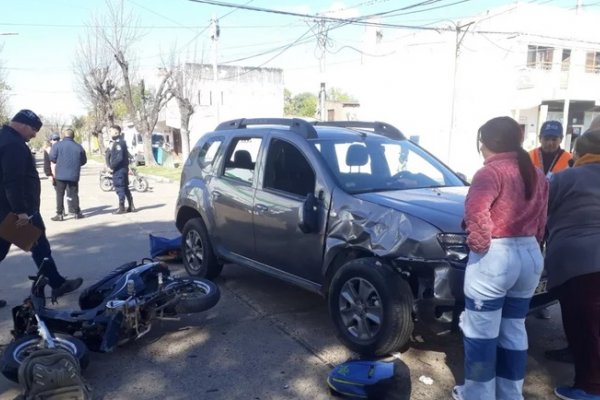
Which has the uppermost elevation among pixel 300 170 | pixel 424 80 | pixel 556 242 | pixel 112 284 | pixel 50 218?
pixel 424 80

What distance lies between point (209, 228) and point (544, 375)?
355 centimetres

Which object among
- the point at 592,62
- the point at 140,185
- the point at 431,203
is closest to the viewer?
the point at 431,203

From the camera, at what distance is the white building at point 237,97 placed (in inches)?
1672

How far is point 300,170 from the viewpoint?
482cm

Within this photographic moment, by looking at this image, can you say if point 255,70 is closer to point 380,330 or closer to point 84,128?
point 84,128

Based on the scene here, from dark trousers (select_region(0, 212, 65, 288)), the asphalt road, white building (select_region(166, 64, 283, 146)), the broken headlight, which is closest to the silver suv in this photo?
the broken headlight

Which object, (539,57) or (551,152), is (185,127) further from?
(551,152)

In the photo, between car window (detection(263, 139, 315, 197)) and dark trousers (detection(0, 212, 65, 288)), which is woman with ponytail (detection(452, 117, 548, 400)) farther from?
dark trousers (detection(0, 212, 65, 288))

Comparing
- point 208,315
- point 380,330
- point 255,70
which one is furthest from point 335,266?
point 255,70

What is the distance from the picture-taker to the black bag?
319 cm

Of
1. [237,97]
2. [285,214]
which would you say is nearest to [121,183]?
[285,214]

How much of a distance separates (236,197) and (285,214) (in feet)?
2.84

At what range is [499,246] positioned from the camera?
3.08 m

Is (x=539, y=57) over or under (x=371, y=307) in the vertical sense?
over
